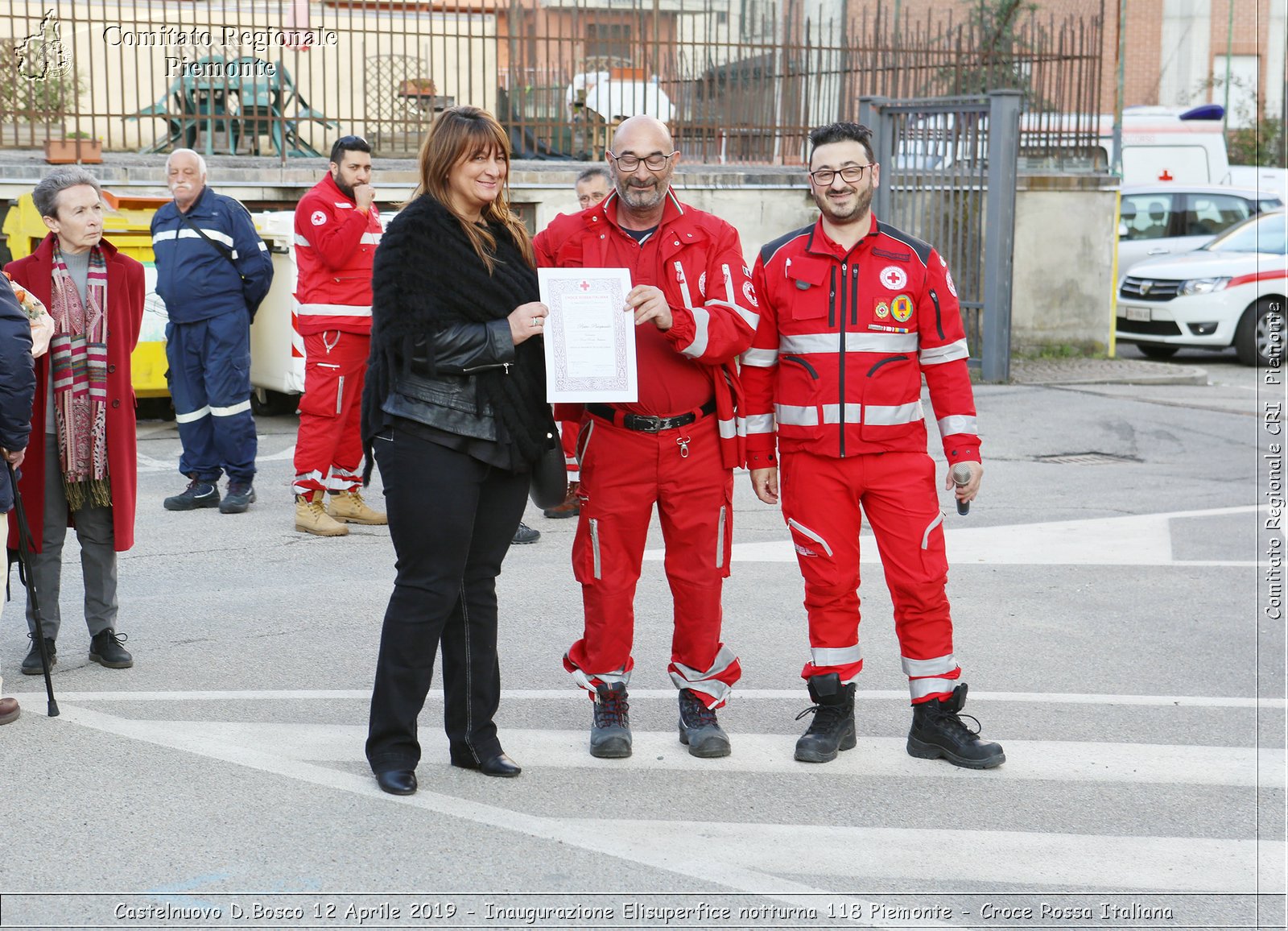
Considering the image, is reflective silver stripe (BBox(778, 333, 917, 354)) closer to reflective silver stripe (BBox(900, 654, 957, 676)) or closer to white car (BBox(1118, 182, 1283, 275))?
reflective silver stripe (BBox(900, 654, 957, 676))

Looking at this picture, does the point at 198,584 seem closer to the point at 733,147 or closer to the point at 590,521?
the point at 590,521

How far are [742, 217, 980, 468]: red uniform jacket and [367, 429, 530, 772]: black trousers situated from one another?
39.1 inches

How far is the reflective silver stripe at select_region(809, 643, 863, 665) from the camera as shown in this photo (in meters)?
5.00

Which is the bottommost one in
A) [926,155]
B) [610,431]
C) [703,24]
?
[610,431]

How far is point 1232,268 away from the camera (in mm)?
16875

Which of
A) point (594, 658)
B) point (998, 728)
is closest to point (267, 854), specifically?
point (594, 658)

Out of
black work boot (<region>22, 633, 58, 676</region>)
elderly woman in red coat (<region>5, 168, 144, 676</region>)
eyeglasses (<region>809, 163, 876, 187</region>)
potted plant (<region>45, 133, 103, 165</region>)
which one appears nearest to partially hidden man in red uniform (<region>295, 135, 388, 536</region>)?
elderly woman in red coat (<region>5, 168, 144, 676</region>)

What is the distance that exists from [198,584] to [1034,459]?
627 centimetres

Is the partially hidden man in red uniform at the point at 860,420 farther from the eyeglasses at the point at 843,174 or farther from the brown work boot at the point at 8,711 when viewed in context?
the brown work boot at the point at 8,711

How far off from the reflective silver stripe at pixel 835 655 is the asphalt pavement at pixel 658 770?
1.03 feet

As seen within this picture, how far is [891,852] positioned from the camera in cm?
418

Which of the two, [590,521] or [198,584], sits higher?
[590,521]

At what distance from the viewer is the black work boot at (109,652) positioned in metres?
5.89

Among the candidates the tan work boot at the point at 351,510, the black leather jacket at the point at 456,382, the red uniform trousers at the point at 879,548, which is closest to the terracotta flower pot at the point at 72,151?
the tan work boot at the point at 351,510
